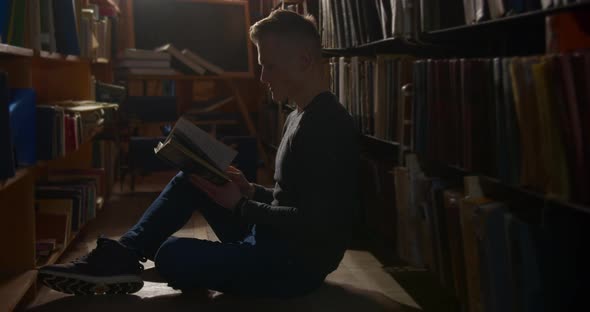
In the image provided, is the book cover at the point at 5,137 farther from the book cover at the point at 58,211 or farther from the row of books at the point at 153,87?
the row of books at the point at 153,87

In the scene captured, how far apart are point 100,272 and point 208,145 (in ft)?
1.61

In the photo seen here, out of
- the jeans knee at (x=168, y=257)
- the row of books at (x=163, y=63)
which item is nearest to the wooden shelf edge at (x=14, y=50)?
the jeans knee at (x=168, y=257)

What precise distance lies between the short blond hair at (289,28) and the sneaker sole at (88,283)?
82 centimetres

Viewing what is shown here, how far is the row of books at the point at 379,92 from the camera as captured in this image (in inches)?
87.3

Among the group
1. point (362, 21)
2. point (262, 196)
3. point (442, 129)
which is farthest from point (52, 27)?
point (442, 129)

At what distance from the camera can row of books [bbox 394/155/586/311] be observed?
1.40m

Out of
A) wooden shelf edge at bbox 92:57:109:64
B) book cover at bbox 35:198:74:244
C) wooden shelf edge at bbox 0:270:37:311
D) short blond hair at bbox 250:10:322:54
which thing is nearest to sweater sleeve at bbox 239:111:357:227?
short blond hair at bbox 250:10:322:54

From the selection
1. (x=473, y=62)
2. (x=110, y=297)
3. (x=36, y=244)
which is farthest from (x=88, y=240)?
(x=473, y=62)

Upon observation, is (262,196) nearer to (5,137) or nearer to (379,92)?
(379,92)

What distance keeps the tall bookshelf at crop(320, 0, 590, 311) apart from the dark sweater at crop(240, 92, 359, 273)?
0.31m

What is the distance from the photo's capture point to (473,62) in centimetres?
157

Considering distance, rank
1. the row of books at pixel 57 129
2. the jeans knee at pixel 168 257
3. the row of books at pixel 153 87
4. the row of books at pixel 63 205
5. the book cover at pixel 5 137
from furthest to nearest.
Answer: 1. the row of books at pixel 153 87
2. the row of books at pixel 63 205
3. the row of books at pixel 57 129
4. the jeans knee at pixel 168 257
5. the book cover at pixel 5 137

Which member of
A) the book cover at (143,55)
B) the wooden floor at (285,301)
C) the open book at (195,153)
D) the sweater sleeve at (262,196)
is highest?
the book cover at (143,55)

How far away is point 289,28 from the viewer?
171 cm
